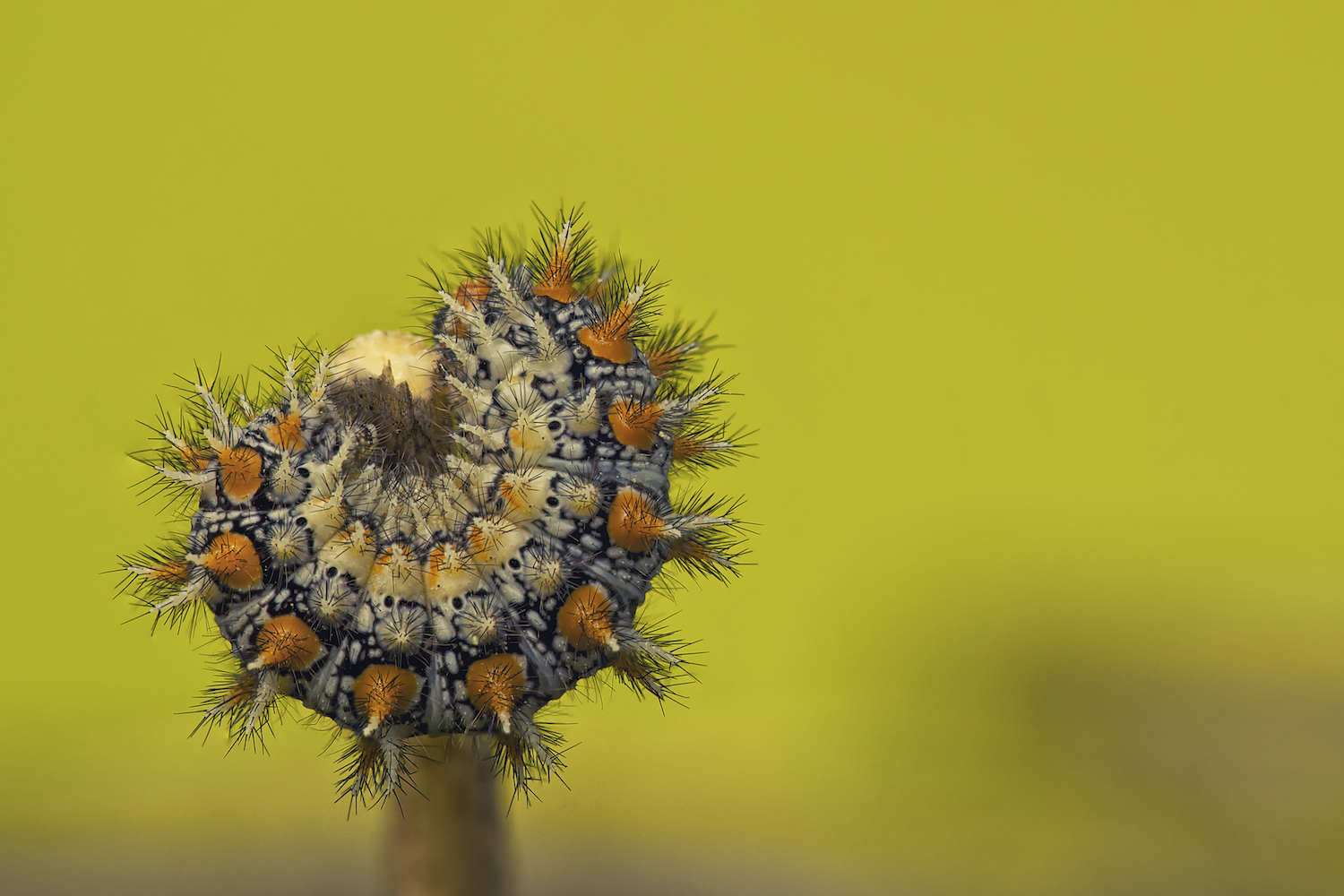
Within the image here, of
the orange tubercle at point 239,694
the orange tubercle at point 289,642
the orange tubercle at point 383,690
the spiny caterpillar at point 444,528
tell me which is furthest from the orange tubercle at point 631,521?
the orange tubercle at point 239,694

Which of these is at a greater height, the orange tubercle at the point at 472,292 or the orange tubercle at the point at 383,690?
the orange tubercle at the point at 472,292

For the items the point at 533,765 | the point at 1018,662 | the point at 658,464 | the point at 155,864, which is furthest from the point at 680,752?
the point at 658,464

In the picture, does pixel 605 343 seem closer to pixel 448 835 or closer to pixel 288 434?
pixel 288 434

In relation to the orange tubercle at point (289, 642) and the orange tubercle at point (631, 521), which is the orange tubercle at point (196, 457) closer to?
the orange tubercle at point (289, 642)

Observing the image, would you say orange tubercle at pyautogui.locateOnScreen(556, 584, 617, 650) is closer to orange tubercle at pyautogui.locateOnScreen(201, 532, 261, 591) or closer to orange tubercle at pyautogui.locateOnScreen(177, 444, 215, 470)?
orange tubercle at pyautogui.locateOnScreen(201, 532, 261, 591)

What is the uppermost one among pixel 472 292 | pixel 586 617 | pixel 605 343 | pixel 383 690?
pixel 472 292

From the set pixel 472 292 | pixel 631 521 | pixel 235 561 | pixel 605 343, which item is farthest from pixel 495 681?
pixel 472 292

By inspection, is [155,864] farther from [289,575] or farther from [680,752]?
[289,575]
